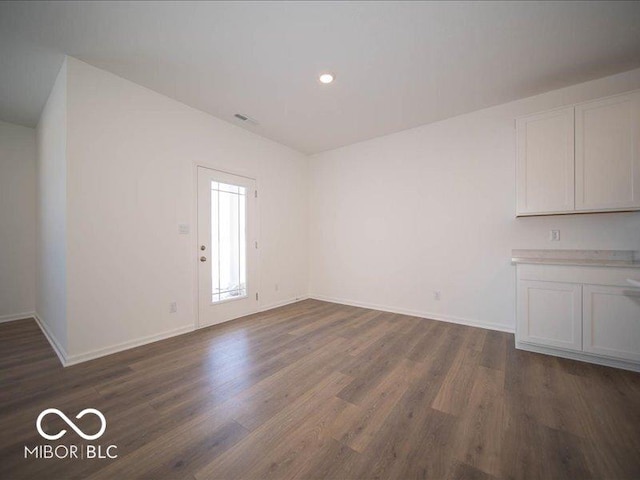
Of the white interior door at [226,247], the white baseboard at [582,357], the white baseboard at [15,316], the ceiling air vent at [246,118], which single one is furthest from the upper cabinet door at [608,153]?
the white baseboard at [15,316]

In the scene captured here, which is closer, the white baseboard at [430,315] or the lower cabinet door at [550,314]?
the lower cabinet door at [550,314]

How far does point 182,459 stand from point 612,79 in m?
4.97

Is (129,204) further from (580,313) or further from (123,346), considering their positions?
(580,313)

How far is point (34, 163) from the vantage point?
13.1 feet

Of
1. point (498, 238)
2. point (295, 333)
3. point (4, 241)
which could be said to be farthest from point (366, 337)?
point (4, 241)

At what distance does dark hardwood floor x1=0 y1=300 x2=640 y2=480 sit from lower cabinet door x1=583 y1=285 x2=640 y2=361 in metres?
A: 0.20

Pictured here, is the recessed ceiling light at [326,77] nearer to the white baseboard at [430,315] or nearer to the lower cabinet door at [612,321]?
the lower cabinet door at [612,321]

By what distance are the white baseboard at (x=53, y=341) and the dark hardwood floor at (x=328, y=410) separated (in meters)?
0.07

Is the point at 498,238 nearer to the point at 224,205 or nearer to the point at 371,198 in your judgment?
the point at 371,198

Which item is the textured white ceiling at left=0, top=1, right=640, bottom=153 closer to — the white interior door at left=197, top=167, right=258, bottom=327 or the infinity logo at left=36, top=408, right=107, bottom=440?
the white interior door at left=197, top=167, right=258, bottom=327

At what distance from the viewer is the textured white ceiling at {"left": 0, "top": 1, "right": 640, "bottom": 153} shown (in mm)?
1895

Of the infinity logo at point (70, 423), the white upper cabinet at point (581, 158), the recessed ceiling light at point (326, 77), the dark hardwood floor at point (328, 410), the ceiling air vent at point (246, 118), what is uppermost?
the ceiling air vent at point (246, 118)

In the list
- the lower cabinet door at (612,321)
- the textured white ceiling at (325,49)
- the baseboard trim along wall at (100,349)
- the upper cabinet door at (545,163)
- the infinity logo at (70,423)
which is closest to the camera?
the infinity logo at (70,423)

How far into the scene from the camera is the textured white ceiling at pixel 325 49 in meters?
1.89
